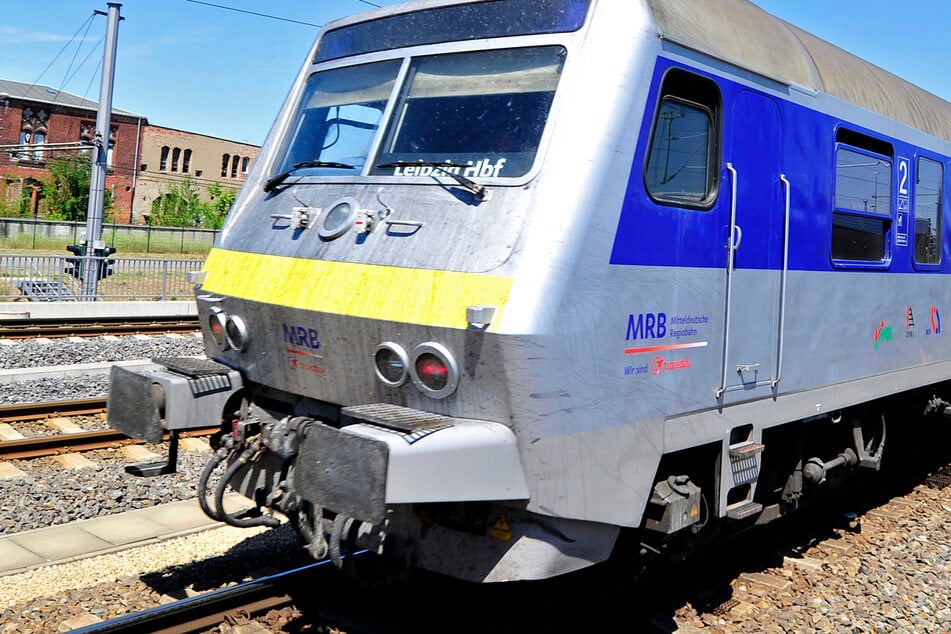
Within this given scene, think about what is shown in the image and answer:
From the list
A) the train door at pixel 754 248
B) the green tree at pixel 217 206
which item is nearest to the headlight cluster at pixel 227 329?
the train door at pixel 754 248

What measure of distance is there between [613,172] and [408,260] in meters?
1.02

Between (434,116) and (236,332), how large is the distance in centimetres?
160

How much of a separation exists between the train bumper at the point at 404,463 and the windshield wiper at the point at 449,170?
1.06 m

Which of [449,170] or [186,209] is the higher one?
[186,209]

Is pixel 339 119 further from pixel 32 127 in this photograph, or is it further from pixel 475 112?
pixel 32 127

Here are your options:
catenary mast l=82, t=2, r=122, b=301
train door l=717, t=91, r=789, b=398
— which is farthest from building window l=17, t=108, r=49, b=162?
train door l=717, t=91, r=789, b=398

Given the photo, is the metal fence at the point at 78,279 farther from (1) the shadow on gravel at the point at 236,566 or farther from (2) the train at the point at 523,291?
(2) the train at the point at 523,291

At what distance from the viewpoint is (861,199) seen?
6.60m

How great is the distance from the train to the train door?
0.7 inches

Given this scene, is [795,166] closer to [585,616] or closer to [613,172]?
[613,172]

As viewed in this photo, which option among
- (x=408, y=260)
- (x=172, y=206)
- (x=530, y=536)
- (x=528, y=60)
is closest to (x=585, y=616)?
(x=530, y=536)

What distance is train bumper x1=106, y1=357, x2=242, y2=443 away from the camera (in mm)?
4934

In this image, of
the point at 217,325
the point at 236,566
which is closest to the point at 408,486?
the point at 217,325

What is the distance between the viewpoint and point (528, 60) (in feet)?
15.3
